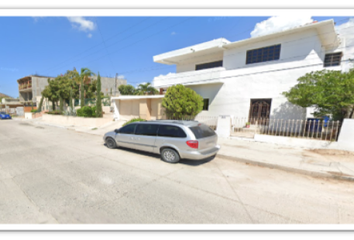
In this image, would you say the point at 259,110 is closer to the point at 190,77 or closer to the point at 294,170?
the point at 190,77

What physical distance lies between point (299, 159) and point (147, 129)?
19.1 feet

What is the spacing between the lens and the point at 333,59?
10930 mm

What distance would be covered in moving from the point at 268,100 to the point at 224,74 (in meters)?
3.87

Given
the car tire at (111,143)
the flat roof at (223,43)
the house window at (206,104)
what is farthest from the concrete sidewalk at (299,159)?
the flat roof at (223,43)

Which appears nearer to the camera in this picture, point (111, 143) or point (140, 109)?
point (111, 143)

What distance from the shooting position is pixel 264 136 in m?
7.89

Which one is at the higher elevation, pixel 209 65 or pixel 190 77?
pixel 209 65

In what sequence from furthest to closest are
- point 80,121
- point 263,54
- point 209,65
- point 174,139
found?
point 80,121 < point 209,65 < point 263,54 < point 174,139

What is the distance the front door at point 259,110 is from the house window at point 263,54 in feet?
9.84

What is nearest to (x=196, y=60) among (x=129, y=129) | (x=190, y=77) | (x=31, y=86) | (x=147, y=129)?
(x=190, y=77)

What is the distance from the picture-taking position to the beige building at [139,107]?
14625 millimetres
